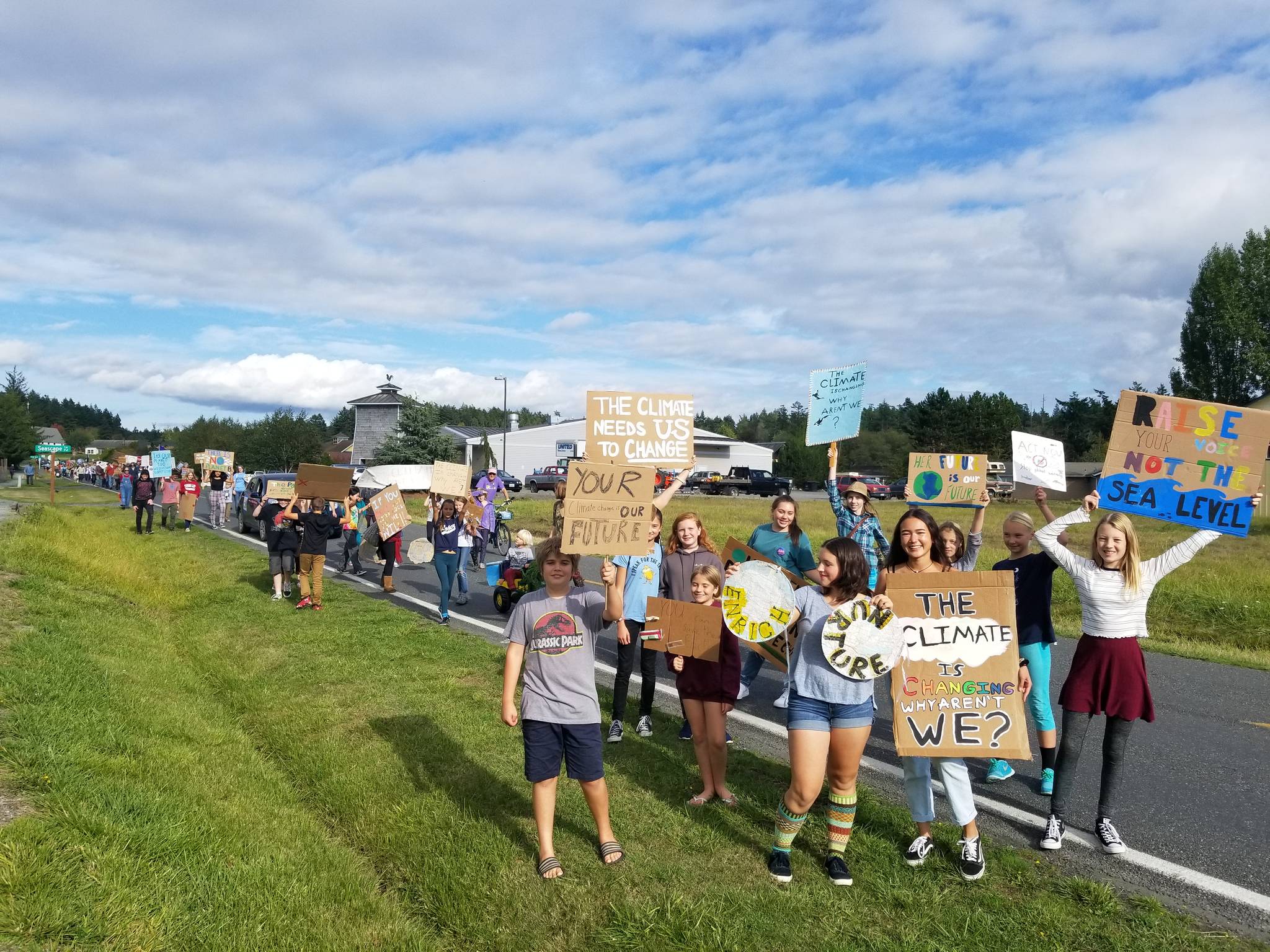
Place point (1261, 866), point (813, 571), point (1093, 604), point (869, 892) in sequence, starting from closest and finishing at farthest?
point (869, 892) < point (1261, 866) < point (1093, 604) < point (813, 571)

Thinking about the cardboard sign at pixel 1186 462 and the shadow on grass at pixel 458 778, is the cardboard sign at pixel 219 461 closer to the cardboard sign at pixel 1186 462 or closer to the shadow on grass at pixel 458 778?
the shadow on grass at pixel 458 778

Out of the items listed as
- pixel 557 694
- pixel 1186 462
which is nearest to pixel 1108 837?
pixel 1186 462

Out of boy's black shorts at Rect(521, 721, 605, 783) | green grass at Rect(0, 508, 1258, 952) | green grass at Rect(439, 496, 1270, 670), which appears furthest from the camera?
green grass at Rect(439, 496, 1270, 670)

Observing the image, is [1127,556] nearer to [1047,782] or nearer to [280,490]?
[1047,782]

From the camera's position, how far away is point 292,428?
8100cm

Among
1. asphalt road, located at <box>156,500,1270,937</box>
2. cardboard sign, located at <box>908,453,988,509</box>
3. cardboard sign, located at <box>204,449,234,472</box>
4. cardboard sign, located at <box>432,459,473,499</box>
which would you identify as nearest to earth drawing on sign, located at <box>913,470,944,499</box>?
cardboard sign, located at <box>908,453,988,509</box>

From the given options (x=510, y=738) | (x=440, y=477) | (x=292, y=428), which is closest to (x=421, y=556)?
(x=440, y=477)

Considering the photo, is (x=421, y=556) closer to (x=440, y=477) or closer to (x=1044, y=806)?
(x=440, y=477)

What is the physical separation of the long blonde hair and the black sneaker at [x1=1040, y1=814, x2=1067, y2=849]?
52.4 inches

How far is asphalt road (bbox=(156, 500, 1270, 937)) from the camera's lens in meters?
4.61

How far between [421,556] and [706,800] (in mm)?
10581

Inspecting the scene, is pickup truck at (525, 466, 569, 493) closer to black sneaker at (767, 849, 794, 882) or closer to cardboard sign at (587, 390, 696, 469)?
cardboard sign at (587, 390, 696, 469)

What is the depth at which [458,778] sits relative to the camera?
19.3ft

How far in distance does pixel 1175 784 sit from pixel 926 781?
8.21 feet
